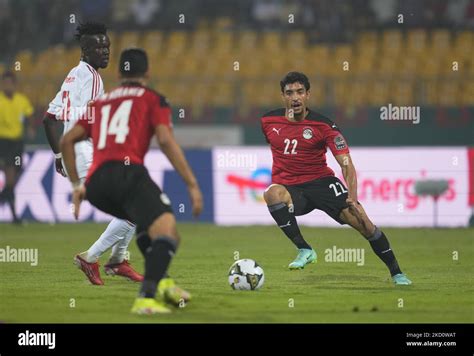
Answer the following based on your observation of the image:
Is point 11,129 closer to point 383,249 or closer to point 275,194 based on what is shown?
point 275,194

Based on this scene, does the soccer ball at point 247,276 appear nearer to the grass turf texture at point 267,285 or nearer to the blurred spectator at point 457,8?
the grass turf texture at point 267,285

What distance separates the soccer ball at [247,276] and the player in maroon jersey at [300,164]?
151cm

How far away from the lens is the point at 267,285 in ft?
35.3

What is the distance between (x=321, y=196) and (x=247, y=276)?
1794mm

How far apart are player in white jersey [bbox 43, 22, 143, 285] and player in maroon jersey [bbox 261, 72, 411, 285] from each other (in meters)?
1.95

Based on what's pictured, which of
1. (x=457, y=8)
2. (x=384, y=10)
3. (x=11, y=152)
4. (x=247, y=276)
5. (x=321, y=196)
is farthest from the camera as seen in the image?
(x=384, y=10)

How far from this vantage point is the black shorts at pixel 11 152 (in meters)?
18.7

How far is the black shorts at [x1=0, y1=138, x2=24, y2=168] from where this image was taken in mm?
18688

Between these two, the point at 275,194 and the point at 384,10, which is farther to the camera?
the point at 384,10

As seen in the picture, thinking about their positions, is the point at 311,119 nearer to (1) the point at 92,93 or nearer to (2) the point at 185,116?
(1) the point at 92,93

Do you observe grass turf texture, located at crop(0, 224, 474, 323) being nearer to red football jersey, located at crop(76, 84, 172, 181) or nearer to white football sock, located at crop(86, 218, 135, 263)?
white football sock, located at crop(86, 218, 135, 263)
